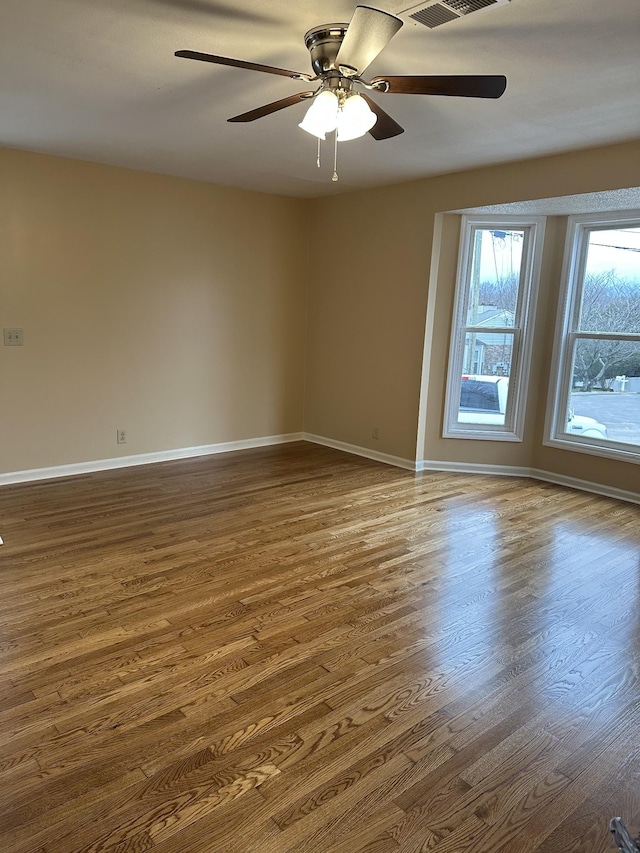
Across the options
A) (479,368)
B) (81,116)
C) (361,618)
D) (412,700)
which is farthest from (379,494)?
(81,116)

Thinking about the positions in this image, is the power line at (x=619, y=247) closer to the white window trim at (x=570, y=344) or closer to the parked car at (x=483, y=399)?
the white window trim at (x=570, y=344)

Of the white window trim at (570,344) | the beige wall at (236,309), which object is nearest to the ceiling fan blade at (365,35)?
the beige wall at (236,309)

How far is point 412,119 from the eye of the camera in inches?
132

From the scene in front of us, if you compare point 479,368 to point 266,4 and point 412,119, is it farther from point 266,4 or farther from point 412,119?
point 266,4

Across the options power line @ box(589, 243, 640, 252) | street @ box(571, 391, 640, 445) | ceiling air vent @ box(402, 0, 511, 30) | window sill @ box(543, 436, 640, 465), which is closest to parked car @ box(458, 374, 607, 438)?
window sill @ box(543, 436, 640, 465)

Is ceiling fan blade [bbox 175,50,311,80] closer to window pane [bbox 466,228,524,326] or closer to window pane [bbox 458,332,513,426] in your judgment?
window pane [bbox 466,228,524,326]

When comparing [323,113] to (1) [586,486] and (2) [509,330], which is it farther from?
(1) [586,486]

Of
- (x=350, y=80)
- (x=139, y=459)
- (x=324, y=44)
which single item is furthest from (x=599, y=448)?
(x=139, y=459)

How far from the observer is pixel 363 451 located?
590cm

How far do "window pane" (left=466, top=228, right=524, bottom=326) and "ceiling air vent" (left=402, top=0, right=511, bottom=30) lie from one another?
3057mm

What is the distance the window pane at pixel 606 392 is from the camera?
4691mm

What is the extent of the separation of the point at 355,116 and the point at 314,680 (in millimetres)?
2259

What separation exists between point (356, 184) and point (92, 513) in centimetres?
357

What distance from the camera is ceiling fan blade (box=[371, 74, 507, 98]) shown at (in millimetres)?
2090
